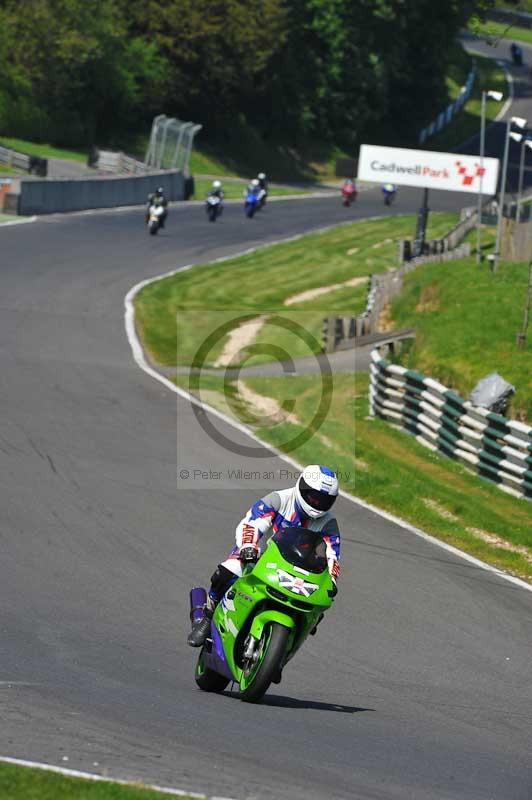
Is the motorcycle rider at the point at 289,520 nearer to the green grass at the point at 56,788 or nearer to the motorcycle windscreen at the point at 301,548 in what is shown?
the motorcycle windscreen at the point at 301,548

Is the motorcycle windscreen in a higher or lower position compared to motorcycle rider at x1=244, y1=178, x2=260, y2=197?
lower

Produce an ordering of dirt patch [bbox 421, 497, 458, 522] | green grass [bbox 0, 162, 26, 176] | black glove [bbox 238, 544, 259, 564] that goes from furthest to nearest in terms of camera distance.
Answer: green grass [bbox 0, 162, 26, 176] < dirt patch [bbox 421, 497, 458, 522] < black glove [bbox 238, 544, 259, 564]

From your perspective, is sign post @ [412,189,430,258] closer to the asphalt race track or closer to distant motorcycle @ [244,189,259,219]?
distant motorcycle @ [244,189,259,219]

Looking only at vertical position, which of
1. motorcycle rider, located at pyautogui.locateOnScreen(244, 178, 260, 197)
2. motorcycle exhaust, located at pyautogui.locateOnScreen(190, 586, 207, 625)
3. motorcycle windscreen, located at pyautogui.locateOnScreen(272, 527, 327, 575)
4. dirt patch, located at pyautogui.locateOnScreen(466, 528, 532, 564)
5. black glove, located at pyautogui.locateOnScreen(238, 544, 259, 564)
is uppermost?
motorcycle rider, located at pyautogui.locateOnScreen(244, 178, 260, 197)

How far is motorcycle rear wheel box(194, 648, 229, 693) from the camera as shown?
10.0m

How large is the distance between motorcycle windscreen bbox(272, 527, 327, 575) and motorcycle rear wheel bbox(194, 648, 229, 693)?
129 cm

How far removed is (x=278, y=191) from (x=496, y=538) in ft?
180

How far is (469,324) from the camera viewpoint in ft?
90.3

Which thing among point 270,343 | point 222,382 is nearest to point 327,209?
point 270,343

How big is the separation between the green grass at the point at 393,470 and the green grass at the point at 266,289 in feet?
11.7

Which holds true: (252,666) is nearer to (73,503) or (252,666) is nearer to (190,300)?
(73,503)

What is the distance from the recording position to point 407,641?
1245 cm

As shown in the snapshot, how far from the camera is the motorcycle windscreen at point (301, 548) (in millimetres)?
9273

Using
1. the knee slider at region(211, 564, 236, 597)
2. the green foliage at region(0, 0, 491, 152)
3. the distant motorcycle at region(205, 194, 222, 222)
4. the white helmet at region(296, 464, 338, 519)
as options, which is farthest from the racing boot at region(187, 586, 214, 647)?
the green foliage at region(0, 0, 491, 152)
